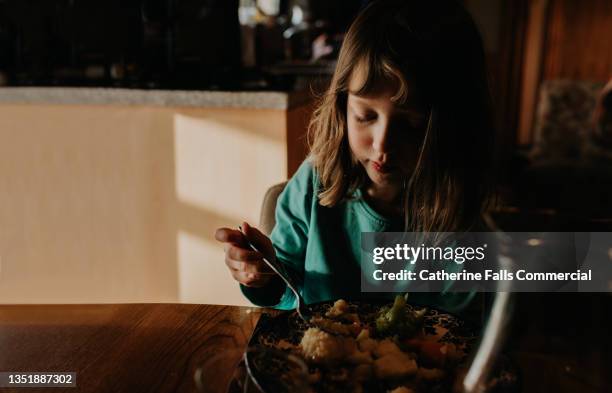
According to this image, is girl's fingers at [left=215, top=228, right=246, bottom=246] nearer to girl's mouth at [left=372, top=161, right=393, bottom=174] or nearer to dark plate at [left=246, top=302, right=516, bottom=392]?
dark plate at [left=246, top=302, right=516, bottom=392]

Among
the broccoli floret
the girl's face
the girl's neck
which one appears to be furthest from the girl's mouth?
the broccoli floret

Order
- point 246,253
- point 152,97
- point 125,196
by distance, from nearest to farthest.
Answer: point 246,253 < point 152,97 < point 125,196

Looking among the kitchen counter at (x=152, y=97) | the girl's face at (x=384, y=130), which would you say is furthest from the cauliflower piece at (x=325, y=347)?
the kitchen counter at (x=152, y=97)

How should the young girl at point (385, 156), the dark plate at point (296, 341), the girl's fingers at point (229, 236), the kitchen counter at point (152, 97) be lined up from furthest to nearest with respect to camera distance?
the kitchen counter at point (152, 97) < the young girl at point (385, 156) < the girl's fingers at point (229, 236) < the dark plate at point (296, 341)

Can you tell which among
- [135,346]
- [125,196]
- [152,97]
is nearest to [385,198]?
[135,346]

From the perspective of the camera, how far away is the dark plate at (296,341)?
0.52 meters

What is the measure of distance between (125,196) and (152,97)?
1.17 ft

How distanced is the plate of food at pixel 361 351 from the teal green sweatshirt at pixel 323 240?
0.34 m

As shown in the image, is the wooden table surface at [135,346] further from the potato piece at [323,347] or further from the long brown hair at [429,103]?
the long brown hair at [429,103]

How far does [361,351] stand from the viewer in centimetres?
61

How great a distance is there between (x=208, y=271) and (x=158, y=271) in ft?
0.60

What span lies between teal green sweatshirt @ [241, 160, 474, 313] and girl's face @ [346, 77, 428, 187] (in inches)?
6.5

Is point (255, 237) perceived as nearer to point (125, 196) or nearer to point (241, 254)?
point (241, 254)

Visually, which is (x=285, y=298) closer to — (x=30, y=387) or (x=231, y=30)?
(x=30, y=387)
